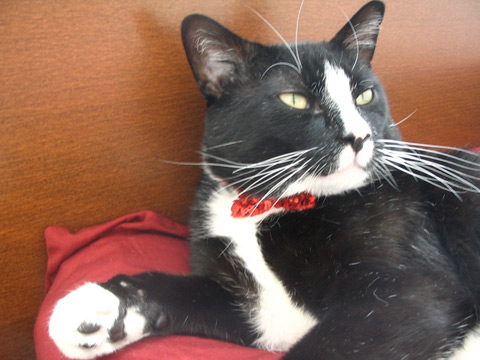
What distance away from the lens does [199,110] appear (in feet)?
3.76

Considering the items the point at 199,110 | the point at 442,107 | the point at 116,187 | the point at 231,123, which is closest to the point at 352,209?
the point at 231,123

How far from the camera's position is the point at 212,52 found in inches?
34.6

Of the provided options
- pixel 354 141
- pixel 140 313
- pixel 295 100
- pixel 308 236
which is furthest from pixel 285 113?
pixel 140 313

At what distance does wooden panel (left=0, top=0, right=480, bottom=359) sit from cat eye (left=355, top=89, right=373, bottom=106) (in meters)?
0.44

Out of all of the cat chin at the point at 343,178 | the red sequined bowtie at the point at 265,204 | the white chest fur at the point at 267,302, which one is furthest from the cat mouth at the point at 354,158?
the white chest fur at the point at 267,302

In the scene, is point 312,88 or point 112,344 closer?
point 112,344

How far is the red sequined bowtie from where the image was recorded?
0.84 meters

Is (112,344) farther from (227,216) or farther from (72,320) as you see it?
(227,216)

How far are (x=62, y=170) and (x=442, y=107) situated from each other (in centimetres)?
165

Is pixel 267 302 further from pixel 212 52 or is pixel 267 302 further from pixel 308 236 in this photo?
pixel 212 52

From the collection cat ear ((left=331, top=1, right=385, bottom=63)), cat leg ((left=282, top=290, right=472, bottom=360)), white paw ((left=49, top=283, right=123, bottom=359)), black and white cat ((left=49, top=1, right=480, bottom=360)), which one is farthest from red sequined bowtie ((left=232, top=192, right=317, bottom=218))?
cat ear ((left=331, top=1, right=385, bottom=63))

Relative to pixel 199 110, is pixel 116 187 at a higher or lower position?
lower

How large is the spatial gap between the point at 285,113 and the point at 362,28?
40 cm

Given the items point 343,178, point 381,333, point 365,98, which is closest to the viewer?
point 381,333
